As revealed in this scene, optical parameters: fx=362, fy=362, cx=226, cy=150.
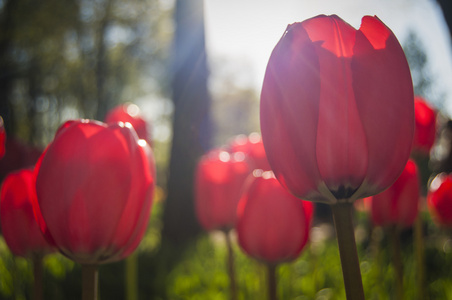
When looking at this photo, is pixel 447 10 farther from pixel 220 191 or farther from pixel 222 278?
pixel 222 278

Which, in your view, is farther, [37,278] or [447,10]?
[447,10]

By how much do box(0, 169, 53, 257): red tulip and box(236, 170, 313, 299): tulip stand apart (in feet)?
2.05

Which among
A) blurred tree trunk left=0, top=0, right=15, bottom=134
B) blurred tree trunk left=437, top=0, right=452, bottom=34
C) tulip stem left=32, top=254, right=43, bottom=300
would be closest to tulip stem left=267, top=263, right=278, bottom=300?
tulip stem left=32, top=254, right=43, bottom=300

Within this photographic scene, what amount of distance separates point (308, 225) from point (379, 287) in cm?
102

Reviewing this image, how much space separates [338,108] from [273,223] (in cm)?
62

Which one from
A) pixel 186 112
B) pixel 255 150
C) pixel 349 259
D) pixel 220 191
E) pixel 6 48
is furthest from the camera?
pixel 6 48

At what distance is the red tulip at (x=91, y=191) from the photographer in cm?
74

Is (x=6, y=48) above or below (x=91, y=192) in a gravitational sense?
above

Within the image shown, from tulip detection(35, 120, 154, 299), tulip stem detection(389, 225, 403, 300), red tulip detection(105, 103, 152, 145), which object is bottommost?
tulip stem detection(389, 225, 403, 300)

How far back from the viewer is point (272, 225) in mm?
1142

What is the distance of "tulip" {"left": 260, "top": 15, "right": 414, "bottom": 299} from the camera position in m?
0.60

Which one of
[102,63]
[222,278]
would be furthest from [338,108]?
[102,63]

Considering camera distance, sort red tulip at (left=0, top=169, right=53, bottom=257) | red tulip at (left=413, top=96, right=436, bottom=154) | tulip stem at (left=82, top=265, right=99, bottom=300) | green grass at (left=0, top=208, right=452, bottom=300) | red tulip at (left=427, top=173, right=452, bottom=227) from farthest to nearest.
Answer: green grass at (left=0, top=208, right=452, bottom=300) < red tulip at (left=427, top=173, right=452, bottom=227) < red tulip at (left=413, top=96, right=436, bottom=154) < red tulip at (left=0, top=169, right=53, bottom=257) < tulip stem at (left=82, top=265, right=99, bottom=300)

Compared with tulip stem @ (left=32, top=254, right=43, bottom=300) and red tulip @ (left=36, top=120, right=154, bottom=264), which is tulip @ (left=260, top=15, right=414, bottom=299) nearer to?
red tulip @ (left=36, top=120, right=154, bottom=264)
